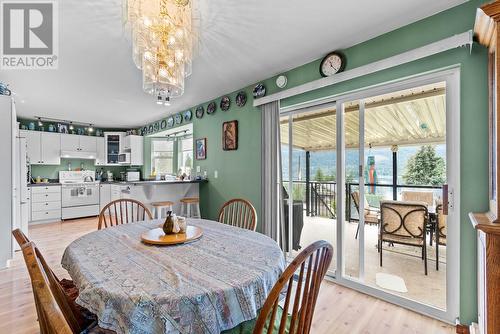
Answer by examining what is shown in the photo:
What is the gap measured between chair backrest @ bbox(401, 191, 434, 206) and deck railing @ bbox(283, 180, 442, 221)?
164mm

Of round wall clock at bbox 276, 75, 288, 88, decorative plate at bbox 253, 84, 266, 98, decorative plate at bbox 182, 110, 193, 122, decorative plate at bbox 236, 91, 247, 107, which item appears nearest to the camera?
round wall clock at bbox 276, 75, 288, 88

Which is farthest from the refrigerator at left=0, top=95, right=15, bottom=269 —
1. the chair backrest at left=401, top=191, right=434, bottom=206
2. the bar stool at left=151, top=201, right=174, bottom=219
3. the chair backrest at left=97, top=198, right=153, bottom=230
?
the chair backrest at left=401, top=191, right=434, bottom=206

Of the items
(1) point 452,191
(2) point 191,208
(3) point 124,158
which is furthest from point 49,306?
(3) point 124,158

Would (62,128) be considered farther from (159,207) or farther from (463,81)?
(463,81)

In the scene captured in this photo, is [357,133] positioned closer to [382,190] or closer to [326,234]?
[382,190]

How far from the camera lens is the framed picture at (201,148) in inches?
174

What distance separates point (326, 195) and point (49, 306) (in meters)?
2.87

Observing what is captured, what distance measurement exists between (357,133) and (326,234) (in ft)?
4.51

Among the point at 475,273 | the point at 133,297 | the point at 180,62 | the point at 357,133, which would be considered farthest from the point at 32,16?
the point at 475,273

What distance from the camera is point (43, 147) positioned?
5.68m

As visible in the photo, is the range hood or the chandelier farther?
the range hood

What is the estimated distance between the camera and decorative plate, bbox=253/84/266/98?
3.28m

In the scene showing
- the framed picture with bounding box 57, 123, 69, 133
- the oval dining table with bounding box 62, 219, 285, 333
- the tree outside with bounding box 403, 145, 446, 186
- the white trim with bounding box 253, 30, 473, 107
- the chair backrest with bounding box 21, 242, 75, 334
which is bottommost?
the oval dining table with bounding box 62, 219, 285, 333

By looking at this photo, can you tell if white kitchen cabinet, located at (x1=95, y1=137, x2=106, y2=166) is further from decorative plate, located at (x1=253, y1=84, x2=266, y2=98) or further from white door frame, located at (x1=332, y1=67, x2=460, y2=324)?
white door frame, located at (x1=332, y1=67, x2=460, y2=324)
